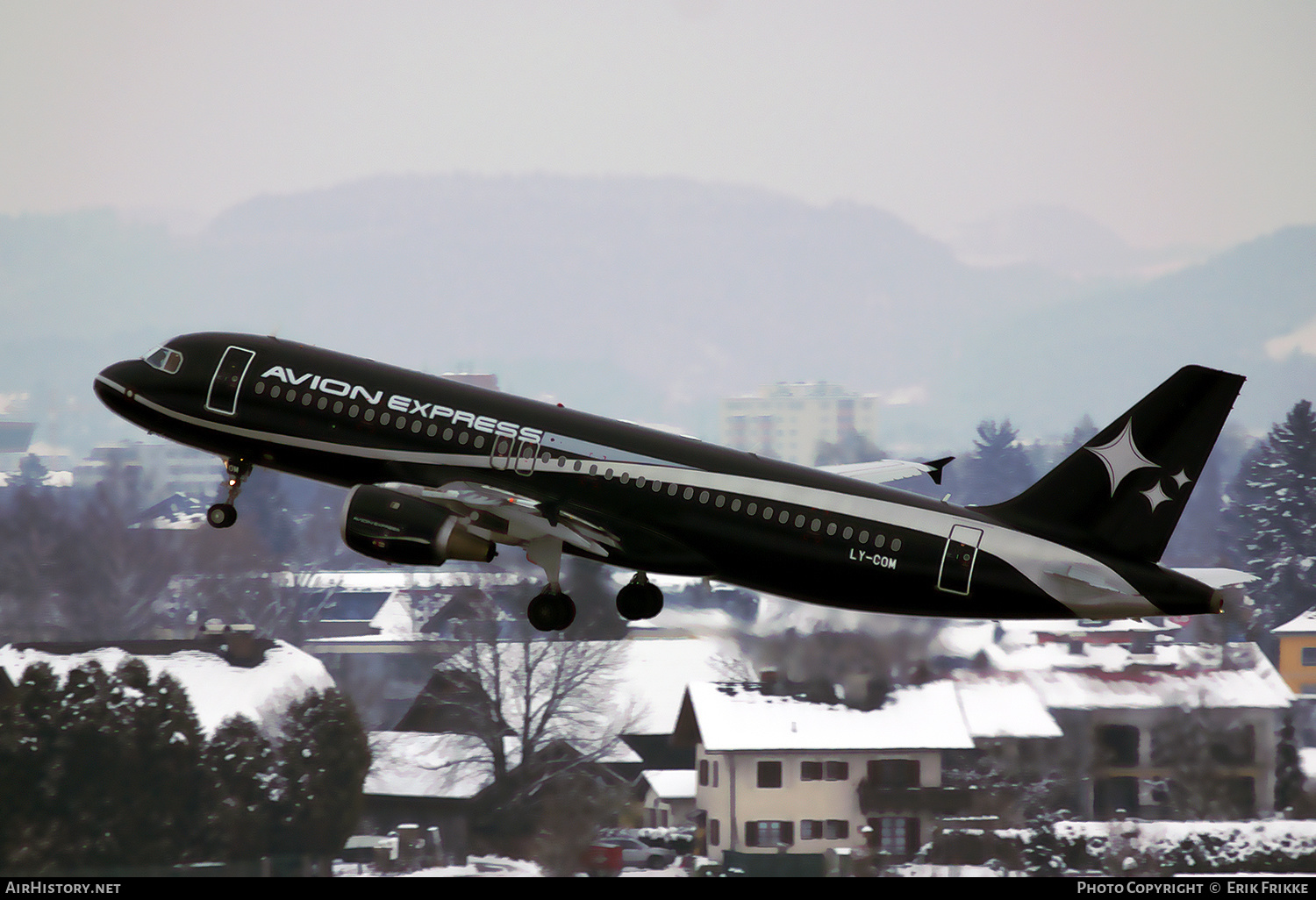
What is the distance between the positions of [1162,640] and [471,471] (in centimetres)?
5585

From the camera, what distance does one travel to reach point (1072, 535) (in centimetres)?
3878

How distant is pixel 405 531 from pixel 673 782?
161 feet

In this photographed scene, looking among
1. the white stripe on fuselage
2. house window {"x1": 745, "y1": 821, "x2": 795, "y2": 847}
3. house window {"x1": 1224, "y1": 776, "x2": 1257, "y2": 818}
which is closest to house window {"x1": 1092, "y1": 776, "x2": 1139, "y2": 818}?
house window {"x1": 1224, "y1": 776, "x2": 1257, "y2": 818}

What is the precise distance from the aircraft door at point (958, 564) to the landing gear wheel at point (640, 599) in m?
9.06

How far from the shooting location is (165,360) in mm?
45750

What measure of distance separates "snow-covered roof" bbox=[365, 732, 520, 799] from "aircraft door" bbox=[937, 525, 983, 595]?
1973 inches

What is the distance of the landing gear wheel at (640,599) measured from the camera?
44.2m

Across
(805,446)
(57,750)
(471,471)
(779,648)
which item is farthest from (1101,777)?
(805,446)

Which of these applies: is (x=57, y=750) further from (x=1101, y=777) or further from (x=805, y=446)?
(x=805, y=446)

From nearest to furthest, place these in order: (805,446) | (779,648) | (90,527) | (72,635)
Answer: (779,648) → (72,635) → (90,527) → (805,446)

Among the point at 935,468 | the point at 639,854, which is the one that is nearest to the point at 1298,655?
the point at 639,854

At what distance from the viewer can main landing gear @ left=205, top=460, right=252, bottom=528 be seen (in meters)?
45.5

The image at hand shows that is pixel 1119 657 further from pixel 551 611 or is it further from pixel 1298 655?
pixel 551 611

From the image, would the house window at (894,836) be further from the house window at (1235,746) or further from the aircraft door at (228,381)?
the aircraft door at (228,381)
